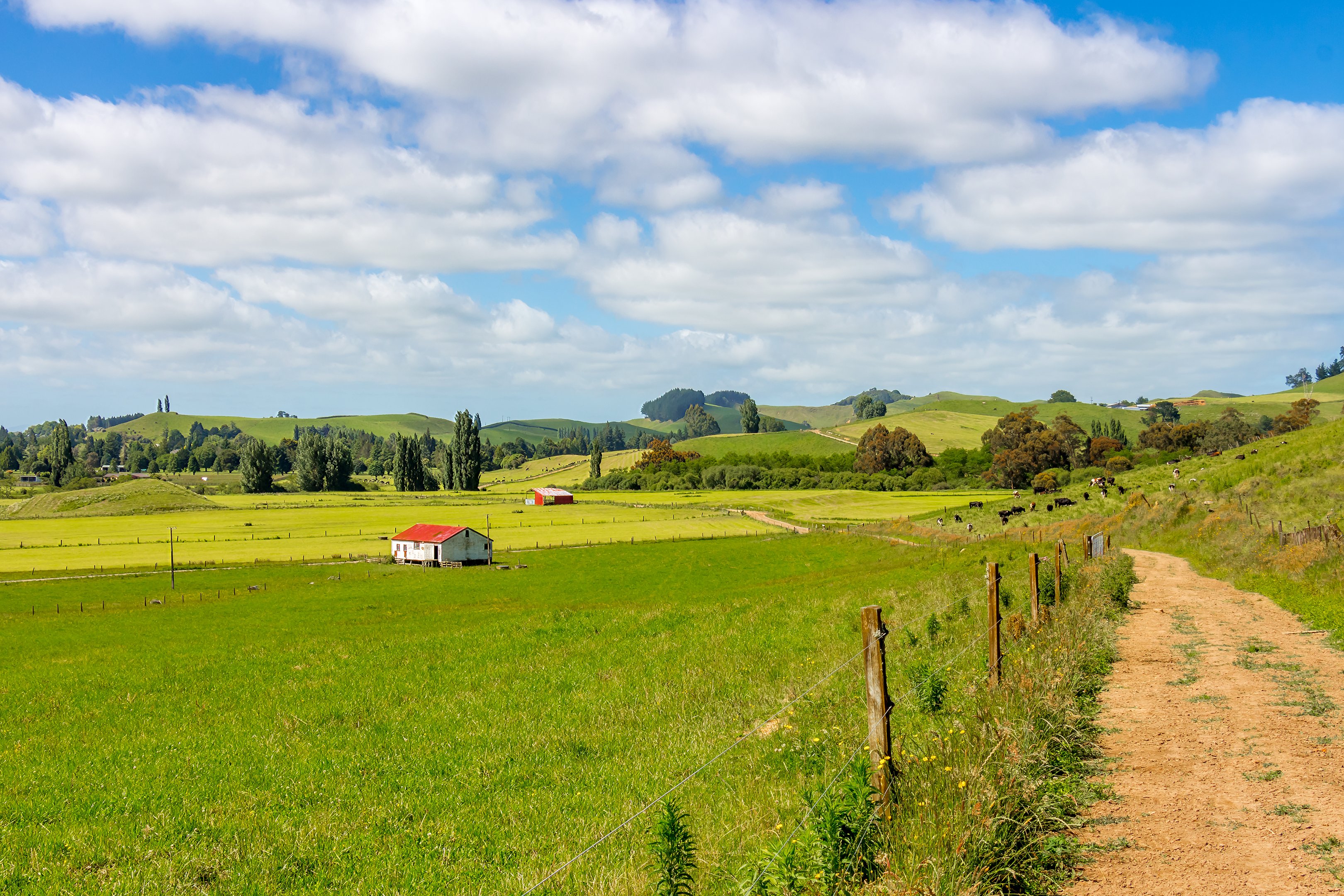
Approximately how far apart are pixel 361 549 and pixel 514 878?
90.1 metres

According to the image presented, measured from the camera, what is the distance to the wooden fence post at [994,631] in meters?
11.8

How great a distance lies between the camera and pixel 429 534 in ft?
283

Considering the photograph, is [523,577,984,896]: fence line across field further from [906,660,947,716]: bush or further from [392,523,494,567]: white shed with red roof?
[392,523,494,567]: white shed with red roof

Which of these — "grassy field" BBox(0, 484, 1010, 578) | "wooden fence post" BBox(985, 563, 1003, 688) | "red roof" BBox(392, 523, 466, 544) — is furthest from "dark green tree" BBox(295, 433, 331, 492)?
"wooden fence post" BBox(985, 563, 1003, 688)

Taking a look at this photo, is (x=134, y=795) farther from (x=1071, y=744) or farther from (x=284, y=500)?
(x=284, y=500)

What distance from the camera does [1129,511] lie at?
5147cm

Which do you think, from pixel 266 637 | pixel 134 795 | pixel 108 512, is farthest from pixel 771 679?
pixel 108 512

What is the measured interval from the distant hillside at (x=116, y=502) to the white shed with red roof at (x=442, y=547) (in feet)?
255

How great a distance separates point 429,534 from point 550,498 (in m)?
68.9

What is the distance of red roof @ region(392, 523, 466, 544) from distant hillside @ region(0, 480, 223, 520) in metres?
76.9

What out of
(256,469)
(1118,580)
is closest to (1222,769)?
(1118,580)

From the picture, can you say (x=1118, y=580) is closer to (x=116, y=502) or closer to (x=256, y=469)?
(x=116, y=502)

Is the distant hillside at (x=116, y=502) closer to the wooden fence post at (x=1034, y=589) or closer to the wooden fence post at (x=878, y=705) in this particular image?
the wooden fence post at (x=1034, y=589)

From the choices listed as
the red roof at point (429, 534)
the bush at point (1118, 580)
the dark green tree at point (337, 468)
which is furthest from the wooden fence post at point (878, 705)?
the dark green tree at point (337, 468)
